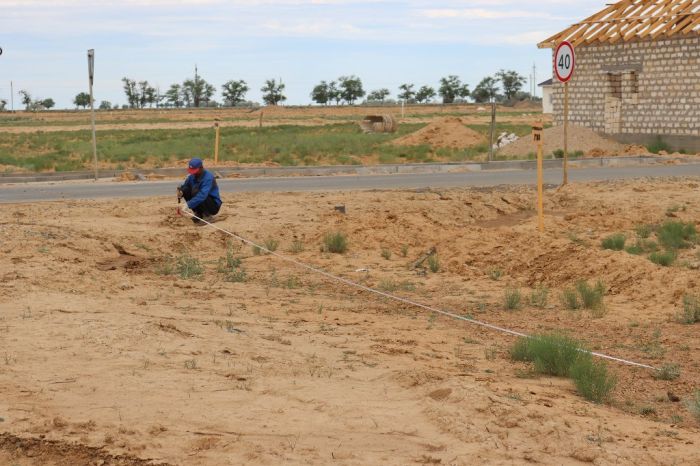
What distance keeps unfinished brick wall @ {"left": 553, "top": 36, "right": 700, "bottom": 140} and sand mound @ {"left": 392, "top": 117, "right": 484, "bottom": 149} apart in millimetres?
4132

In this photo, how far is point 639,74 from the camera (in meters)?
36.1

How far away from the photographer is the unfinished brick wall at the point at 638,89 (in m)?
34.4

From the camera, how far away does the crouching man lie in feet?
51.1

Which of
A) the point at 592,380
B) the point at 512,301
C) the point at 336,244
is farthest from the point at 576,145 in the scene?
the point at 592,380

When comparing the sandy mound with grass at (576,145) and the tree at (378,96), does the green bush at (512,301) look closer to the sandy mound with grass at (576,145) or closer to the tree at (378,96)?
the sandy mound with grass at (576,145)

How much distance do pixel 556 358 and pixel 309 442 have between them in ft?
9.00

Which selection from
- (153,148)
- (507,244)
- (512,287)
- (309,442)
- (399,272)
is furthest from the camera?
(153,148)

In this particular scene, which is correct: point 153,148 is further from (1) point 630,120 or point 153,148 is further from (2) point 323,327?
(2) point 323,327

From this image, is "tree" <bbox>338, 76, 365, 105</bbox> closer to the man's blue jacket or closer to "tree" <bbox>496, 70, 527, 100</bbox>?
"tree" <bbox>496, 70, 527, 100</bbox>

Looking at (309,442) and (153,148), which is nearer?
(309,442)

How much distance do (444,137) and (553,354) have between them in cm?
3488

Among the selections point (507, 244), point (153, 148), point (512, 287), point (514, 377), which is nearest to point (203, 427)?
point (514, 377)

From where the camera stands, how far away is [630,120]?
36.6 m

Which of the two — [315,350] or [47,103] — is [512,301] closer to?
[315,350]
